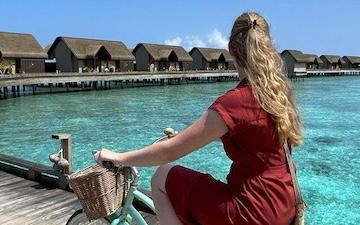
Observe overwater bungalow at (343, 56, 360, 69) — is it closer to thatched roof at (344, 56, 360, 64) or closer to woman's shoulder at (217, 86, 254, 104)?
thatched roof at (344, 56, 360, 64)

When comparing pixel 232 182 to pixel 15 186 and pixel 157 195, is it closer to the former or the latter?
pixel 157 195

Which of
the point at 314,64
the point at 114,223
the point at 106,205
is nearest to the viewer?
the point at 106,205

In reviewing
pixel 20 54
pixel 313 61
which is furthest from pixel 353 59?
pixel 20 54

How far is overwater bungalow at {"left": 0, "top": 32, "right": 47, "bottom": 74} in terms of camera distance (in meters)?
49.7

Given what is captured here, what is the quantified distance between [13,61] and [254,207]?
5295 centimetres

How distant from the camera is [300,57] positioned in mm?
101188

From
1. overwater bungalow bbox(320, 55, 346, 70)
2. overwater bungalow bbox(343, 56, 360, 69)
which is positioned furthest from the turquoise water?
overwater bungalow bbox(343, 56, 360, 69)

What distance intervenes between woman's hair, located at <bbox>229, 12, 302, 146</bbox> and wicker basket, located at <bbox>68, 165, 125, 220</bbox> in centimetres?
99

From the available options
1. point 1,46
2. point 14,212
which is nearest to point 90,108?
point 1,46

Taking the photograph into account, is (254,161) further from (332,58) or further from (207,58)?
(332,58)

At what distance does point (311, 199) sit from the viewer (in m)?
10.6

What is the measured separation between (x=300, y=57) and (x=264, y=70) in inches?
4063

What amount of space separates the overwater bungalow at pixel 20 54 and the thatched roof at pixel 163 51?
19963 millimetres

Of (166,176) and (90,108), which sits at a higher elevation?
(166,176)
